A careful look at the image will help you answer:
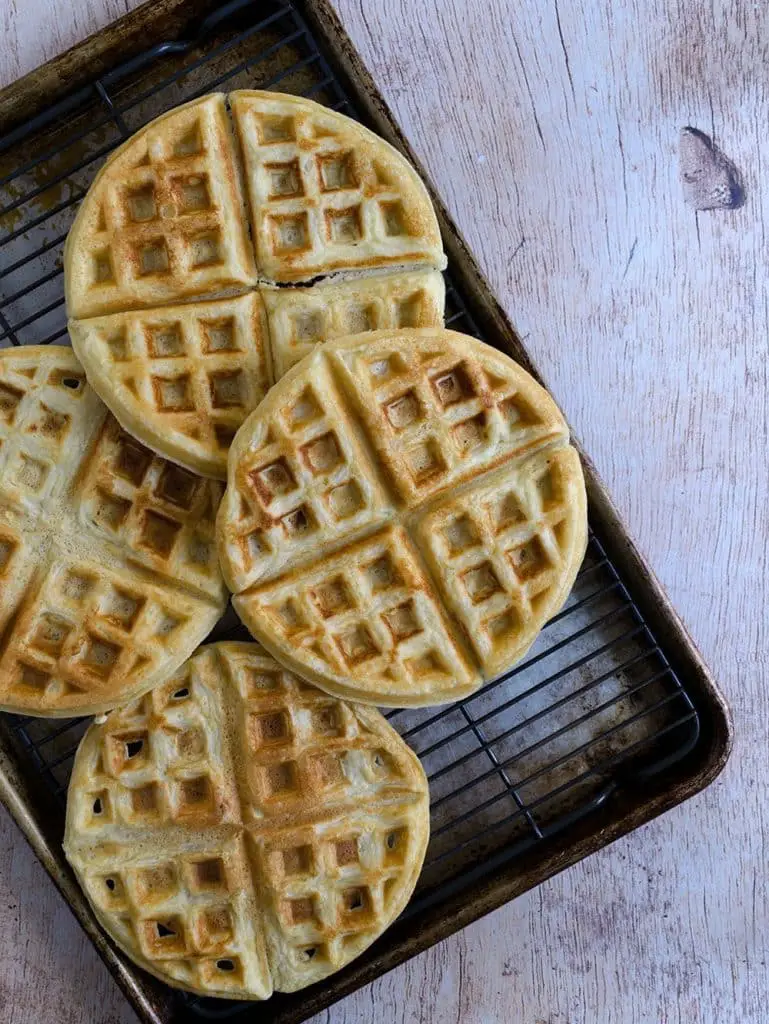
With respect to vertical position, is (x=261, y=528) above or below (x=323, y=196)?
below

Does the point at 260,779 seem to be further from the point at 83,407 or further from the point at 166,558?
the point at 83,407

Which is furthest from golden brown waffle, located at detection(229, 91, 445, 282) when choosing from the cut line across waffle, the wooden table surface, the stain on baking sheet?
the stain on baking sheet

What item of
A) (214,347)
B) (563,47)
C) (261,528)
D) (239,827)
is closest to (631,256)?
(563,47)

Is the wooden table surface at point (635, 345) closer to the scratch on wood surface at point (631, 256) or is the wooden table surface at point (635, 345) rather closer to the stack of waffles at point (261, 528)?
the scratch on wood surface at point (631, 256)

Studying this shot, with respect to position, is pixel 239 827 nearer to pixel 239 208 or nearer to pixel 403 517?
pixel 403 517

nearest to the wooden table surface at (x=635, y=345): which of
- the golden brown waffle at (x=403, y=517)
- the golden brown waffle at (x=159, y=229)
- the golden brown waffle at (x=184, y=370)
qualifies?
the golden brown waffle at (x=403, y=517)

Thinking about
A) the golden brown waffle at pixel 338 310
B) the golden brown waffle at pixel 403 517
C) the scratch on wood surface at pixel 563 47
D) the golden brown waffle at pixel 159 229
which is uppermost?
the golden brown waffle at pixel 159 229
